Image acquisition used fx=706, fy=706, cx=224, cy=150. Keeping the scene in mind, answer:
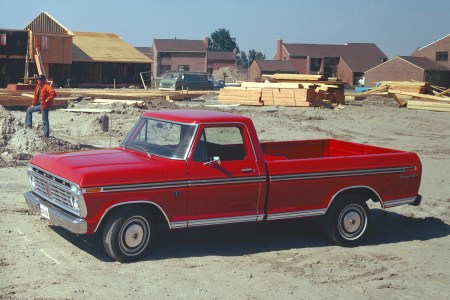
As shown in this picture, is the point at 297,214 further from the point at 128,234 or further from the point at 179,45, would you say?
the point at 179,45

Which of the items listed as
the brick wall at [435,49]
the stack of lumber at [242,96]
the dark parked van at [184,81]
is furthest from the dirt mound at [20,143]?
the brick wall at [435,49]

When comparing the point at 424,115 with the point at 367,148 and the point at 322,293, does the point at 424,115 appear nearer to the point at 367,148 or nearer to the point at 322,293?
the point at 367,148

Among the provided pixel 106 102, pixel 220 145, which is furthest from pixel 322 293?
pixel 106 102

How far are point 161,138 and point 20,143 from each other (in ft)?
25.4

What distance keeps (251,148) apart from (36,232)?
3023 millimetres

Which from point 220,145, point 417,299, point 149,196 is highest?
point 220,145

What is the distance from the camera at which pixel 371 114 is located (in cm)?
3095

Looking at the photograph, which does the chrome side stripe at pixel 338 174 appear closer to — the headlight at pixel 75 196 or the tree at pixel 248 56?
the headlight at pixel 75 196

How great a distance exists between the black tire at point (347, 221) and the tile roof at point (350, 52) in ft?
275

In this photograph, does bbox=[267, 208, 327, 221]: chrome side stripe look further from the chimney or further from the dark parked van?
the chimney

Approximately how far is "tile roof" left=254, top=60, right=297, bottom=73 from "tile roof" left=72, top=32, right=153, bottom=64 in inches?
1299

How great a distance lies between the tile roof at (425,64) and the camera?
77.2 m

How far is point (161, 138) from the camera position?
9234 millimetres

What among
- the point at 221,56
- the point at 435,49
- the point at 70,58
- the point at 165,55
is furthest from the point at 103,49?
the point at 221,56
